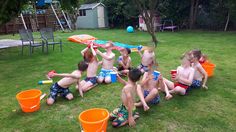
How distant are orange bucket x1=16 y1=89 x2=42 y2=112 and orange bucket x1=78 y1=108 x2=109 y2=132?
3.69ft

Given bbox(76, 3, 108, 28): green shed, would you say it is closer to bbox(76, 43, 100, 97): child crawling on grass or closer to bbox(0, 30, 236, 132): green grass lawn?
bbox(0, 30, 236, 132): green grass lawn

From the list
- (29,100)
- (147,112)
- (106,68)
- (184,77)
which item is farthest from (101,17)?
(147,112)

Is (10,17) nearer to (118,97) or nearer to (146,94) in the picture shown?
(118,97)

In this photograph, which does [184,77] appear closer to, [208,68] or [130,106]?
[208,68]

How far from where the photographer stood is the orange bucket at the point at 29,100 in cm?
359

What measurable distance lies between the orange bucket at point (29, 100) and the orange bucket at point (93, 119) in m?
1.12

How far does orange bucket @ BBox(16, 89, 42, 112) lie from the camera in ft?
11.8

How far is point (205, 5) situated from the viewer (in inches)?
648

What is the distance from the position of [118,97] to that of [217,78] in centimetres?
221

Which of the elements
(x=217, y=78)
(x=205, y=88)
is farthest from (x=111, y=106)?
(x=217, y=78)

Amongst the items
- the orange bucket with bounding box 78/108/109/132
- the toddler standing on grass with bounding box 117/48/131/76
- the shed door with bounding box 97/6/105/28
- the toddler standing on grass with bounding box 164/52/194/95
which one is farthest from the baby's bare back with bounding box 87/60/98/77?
the shed door with bounding box 97/6/105/28

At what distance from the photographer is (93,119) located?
291 cm

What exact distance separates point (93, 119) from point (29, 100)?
1218 mm

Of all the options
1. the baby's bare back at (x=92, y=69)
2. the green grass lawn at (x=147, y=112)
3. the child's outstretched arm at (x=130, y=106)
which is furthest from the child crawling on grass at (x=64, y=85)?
the child's outstretched arm at (x=130, y=106)
